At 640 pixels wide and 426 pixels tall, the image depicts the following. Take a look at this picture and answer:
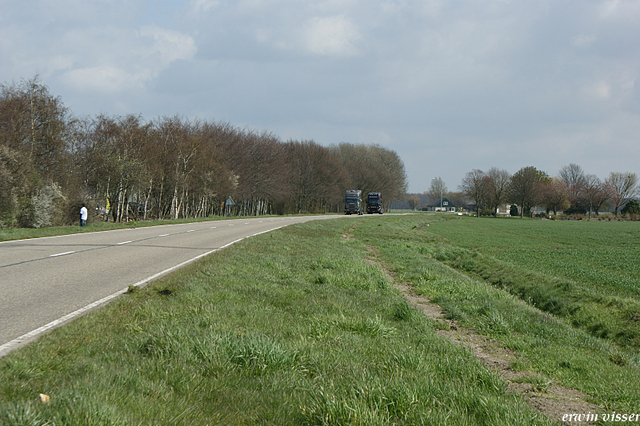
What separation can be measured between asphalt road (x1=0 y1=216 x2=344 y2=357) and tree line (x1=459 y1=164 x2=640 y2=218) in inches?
4619

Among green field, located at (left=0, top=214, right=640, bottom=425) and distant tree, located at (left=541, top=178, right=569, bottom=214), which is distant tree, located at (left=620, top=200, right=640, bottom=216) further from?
green field, located at (left=0, top=214, right=640, bottom=425)

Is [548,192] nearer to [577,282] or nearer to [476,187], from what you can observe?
[476,187]

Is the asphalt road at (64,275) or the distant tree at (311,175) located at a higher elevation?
the distant tree at (311,175)

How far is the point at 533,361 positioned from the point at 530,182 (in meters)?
122

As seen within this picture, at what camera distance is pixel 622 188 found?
123m

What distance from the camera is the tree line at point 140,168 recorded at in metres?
26.5

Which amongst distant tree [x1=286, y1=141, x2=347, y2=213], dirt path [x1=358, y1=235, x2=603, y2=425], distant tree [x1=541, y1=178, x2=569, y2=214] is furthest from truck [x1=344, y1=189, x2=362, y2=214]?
distant tree [x1=541, y1=178, x2=569, y2=214]

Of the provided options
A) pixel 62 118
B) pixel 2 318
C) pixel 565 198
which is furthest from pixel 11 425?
pixel 565 198

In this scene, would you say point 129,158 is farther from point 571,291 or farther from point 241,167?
point 571,291

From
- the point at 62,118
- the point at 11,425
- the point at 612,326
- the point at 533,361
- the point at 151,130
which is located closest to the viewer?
the point at 11,425

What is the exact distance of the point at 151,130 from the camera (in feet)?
138

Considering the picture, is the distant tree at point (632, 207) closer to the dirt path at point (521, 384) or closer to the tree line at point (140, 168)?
the tree line at point (140, 168)

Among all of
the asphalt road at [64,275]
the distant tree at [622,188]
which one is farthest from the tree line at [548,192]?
the asphalt road at [64,275]

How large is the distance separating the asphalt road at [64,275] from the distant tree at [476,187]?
116667mm
